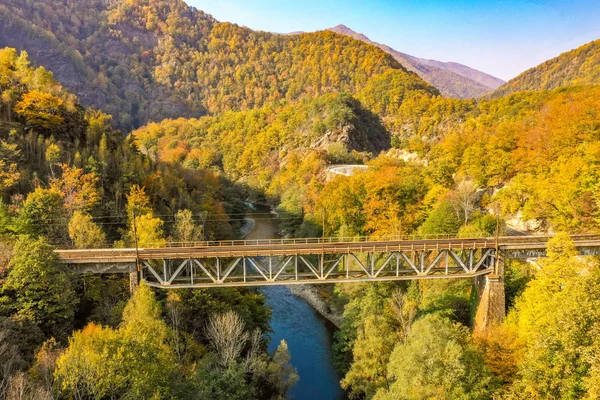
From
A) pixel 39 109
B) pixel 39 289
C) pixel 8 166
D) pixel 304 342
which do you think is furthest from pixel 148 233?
pixel 39 109

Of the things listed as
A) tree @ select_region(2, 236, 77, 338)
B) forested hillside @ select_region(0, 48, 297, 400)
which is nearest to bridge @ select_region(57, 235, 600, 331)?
forested hillside @ select_region(0, 48, 297, 400)

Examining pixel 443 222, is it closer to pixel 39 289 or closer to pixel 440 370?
pixel 440 370

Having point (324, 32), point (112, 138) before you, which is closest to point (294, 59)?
point (324, 32)

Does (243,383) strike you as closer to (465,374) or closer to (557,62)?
(465,374)

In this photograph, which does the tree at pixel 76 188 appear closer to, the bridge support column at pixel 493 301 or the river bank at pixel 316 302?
the river bank at pixel 316 302

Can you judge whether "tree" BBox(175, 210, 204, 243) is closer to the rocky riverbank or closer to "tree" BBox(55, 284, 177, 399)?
the rocky riverbank

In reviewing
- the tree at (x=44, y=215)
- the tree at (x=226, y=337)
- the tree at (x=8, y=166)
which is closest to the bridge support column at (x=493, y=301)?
the tree at (x=226, y=337)
